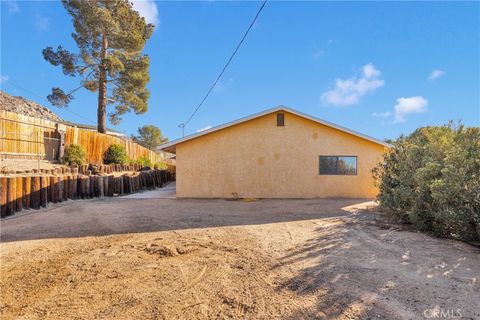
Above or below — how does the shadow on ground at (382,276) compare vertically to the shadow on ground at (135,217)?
below

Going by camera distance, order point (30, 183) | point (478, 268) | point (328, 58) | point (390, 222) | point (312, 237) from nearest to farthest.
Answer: point (478, 268) < point (312, 237) < point (390, 222) < point (30, 183) < point (328, 58)

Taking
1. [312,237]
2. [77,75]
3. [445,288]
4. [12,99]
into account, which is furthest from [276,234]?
[12,99]

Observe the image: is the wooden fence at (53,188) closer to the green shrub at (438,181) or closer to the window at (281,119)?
the window at (281,119)

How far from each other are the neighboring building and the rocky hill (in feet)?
66.7

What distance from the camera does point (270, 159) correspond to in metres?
12.6

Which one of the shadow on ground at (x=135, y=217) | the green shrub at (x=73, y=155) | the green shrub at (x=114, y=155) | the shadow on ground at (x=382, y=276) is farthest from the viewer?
the green shrub at (x=114, y=155)

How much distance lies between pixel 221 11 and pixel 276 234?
28.9 ft

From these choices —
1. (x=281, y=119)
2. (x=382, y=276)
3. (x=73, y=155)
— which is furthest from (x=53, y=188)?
(x=382, y=276)

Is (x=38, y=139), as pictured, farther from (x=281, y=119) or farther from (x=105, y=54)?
(x=281, y=119)

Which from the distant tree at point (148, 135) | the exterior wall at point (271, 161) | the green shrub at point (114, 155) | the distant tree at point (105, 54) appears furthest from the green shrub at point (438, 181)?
the distant tree at point (148, 135)

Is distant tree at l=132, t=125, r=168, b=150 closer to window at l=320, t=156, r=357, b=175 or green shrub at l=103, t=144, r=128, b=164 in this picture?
green shrub at l=103, t=144, r=128, b=164

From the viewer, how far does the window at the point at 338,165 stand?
41.1ft

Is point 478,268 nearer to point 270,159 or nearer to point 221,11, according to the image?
point 270,159

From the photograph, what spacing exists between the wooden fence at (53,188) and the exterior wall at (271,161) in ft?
11.3
